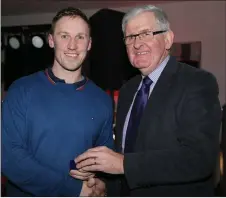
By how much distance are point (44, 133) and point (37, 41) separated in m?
5.01

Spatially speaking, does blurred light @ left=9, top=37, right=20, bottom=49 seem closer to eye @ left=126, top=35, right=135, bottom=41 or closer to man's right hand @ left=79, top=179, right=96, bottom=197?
eye @ left=126, top=35, right=135, bottom=41

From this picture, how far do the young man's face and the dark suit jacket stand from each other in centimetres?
46

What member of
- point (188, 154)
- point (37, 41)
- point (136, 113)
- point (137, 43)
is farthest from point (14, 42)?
point (188, 154)

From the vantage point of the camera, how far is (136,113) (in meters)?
1.64

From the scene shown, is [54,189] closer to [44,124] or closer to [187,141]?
[44,124]

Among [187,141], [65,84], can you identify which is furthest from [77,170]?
[187,141]

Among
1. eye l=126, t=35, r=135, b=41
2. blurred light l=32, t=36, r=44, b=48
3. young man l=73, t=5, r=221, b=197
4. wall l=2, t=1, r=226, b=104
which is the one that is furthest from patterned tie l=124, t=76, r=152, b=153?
blurred light l=32, t=36, r=44, b=48

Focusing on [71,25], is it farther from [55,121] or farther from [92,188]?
[92,188]

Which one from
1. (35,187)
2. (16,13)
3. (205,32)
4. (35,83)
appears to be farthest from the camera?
(16,13)

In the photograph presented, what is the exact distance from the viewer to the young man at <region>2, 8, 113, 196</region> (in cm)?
153

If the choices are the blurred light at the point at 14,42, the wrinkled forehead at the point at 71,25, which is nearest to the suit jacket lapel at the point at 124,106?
the wrinkled forehead at the point at 71,25

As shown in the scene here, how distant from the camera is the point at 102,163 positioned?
1.38 metres

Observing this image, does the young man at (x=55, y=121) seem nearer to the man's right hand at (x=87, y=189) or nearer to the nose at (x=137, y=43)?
the man's right hand at (x=87, y=189)

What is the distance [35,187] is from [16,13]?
5.92 metres
